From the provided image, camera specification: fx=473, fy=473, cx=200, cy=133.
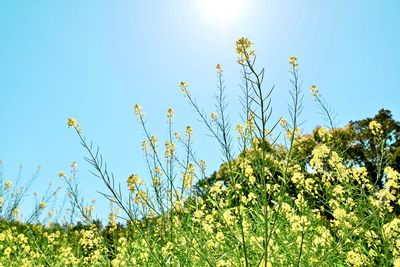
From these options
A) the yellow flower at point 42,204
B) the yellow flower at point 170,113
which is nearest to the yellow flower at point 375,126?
the yellow flower at point 170,113

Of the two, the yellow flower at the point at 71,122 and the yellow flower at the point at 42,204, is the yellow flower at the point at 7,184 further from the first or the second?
the yellow flower at the point at 71,122

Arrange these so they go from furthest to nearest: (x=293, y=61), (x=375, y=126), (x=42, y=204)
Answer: (x=42, y=204), (x=375, y=126), (x=293, y=61)

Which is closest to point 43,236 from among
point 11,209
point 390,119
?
point 11,209

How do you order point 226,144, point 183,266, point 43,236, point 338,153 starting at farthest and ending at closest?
point 43,236 < point 338,153 < point 183,266 < point 226,144

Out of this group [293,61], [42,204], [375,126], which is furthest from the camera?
[42,204]

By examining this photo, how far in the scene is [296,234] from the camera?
11.7ft

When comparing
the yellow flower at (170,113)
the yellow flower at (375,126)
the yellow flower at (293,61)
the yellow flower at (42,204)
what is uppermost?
the yellow flower at (42,204)

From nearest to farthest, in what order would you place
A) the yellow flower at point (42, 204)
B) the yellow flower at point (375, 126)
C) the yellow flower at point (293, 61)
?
the yellow flower at point (293, 61)
the yellow flower at point (375, 126)
the yellow flower at point (42, 204)

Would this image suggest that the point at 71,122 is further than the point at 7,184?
No

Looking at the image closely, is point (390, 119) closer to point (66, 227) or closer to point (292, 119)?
point (66, 227)

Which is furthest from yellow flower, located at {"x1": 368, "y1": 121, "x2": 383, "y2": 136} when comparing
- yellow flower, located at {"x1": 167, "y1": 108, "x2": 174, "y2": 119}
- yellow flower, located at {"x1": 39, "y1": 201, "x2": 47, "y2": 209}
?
yellow flower, located at {"x1": 39, "y1": 201, "x2": 47, "y2": 209}

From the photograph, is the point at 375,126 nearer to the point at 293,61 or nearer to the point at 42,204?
the point at 293,61

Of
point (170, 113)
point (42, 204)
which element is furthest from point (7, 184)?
point (170, 113)

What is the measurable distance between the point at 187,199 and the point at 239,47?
2.98 m
